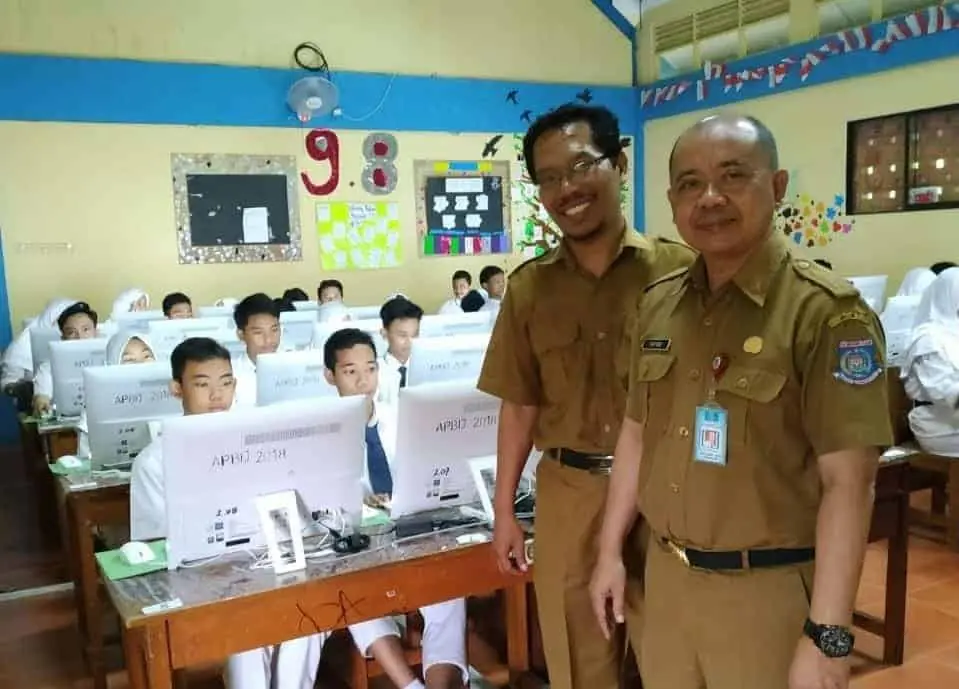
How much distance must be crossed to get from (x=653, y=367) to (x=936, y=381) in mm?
2927

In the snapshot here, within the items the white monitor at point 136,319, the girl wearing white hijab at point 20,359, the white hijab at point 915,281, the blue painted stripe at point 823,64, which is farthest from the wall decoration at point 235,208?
the white hijab at point 915,281

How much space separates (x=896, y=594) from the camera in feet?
8.73

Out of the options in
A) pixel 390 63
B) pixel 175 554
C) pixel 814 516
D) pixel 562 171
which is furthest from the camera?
pixel 390 63

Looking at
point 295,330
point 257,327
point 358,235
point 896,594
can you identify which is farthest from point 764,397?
point 358,235

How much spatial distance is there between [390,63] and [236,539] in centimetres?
652

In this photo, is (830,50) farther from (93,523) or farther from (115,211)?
(93,523)

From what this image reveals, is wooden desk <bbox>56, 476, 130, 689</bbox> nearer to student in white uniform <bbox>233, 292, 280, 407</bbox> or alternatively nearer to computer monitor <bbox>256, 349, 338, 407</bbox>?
computer monitor <bbox>256, 349, 338, 407</bbox>

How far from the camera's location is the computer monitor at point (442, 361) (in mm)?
2809

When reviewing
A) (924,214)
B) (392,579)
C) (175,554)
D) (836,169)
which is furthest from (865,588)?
(836,169)

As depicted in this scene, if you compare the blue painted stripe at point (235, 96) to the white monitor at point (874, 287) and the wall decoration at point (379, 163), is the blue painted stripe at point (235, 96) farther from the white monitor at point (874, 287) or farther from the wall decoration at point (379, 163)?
the white monitor at point (874, 287)

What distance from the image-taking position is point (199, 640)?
1.67m

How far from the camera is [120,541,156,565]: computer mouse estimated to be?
186 cm

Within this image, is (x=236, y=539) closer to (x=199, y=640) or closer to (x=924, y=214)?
(x=199, y=640)

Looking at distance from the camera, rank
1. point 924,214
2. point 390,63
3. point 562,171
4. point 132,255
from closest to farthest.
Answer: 1. point 562,171
2. point 924,214
3. point 132,255
4. point 390,63
